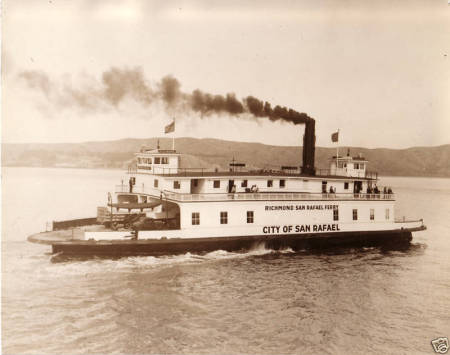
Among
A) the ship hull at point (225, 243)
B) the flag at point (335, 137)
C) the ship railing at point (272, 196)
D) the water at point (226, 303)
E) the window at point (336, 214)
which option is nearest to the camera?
the water at point (226, 303)

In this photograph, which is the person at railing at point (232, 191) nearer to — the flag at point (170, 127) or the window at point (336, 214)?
the flag at point (170, 127)

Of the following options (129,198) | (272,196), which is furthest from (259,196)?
(129,198)

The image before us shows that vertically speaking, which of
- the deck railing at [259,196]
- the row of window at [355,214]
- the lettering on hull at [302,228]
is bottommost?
the lettering on hull at [302,228]

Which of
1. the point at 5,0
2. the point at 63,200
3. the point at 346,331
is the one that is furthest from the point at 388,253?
the point at 63,200

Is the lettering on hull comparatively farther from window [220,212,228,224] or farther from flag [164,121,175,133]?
flag [164,121,175,133]

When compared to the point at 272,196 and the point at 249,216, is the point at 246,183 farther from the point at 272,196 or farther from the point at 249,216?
the point at 249,216

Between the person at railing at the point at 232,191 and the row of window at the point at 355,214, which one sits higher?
the person at railing at the point at 232,191

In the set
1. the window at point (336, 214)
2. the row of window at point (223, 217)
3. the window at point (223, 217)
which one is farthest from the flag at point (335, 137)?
the window at point (223, 217)
